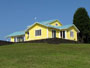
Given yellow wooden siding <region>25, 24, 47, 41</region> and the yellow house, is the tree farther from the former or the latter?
yellow wooden siding <region>25, 24, 47, 41</region>

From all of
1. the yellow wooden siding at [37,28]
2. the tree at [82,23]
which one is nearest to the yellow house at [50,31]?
the yellow wooden siding at [37,28]

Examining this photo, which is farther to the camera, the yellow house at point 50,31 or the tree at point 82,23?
the tree at point 82,23

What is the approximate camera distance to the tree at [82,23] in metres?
51.1

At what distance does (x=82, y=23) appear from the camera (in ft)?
168

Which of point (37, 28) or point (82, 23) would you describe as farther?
point (82, 23)

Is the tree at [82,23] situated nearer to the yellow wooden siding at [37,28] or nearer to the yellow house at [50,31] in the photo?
the yellow house at [50,31]

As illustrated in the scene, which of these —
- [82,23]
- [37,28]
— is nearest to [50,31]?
[37,28]

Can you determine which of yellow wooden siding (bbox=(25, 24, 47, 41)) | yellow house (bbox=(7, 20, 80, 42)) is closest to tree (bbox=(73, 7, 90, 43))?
yellow house (bbox=(7, 20, 80, 42))

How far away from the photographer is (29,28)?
4597 cm

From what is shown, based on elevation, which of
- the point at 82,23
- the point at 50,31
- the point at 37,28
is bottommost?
the point at 50,31

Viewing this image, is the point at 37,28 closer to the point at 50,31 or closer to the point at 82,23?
the point at 50,31

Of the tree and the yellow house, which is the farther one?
the tree

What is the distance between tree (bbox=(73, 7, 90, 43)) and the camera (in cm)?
5112

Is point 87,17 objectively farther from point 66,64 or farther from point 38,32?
point 66,64
